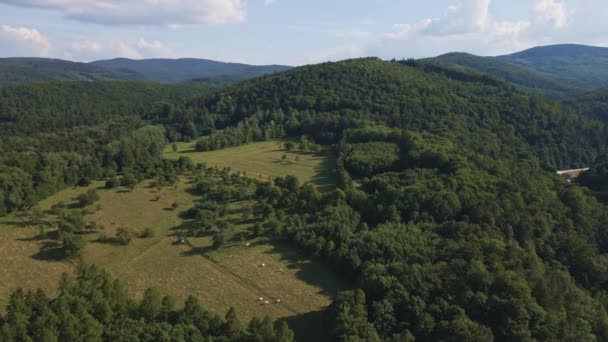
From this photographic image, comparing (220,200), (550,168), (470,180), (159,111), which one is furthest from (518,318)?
(159,111)

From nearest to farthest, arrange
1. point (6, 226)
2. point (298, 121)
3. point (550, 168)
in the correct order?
point (6, 226)
point (550, 168)
point (298, 121)

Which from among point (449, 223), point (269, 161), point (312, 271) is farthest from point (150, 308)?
point (269, 161)

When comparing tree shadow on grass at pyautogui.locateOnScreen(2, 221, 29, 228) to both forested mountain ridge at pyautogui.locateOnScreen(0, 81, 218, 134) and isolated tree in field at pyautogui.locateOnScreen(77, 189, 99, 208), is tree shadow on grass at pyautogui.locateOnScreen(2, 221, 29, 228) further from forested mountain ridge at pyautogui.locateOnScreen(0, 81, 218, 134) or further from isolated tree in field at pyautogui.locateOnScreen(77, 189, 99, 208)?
forested mountain ridge at pyautogui.locateOnScreen(0, 81, 218, 134)

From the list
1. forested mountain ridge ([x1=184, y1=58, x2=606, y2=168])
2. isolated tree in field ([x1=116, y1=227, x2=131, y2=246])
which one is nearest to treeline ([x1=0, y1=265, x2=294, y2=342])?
isolated tree in field ([x1=116, y1=227, x2=131, y2=246])

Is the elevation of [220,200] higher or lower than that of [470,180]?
lower

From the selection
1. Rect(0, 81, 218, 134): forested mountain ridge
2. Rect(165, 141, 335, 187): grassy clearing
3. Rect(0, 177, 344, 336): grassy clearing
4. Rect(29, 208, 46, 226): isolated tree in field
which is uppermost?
Rect(0, 81, 218, 134): forested mountain ridge

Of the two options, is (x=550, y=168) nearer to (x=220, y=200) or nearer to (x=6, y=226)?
(x=220, y=200)
